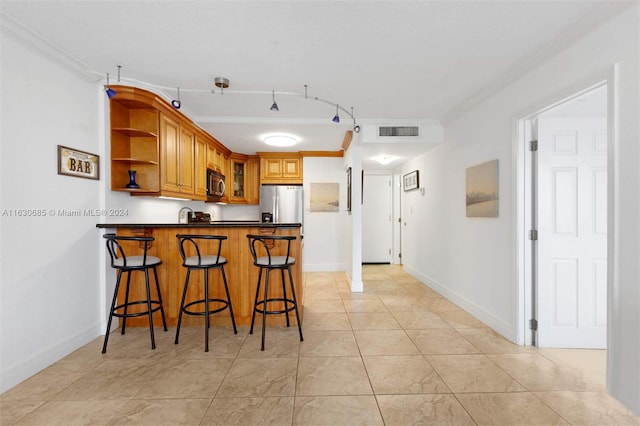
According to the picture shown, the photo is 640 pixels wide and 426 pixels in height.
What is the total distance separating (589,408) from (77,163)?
160 inches

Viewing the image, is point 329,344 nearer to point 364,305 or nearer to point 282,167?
point 364,305

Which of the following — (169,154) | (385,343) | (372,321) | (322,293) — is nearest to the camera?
(385,343)

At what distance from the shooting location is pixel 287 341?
2.59 m

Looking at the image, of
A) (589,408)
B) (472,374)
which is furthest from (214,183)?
(589,408)

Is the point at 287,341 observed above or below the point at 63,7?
below

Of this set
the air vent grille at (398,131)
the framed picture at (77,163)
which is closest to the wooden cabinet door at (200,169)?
the framed picture at (77,163)

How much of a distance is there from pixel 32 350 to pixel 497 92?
4416 mm

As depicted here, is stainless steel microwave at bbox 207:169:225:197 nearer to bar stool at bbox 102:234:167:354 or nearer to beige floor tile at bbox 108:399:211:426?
bar stool at bbox 102:234:167:354

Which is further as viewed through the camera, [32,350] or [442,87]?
[442,87]

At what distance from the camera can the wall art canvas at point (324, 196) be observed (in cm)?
571

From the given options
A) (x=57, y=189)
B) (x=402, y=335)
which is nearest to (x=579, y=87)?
(x=402, y=335)

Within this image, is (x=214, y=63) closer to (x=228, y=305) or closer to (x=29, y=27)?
(x=29, y=27)

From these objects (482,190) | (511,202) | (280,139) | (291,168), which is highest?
(280,139)

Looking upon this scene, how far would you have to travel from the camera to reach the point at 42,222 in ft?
7.16
